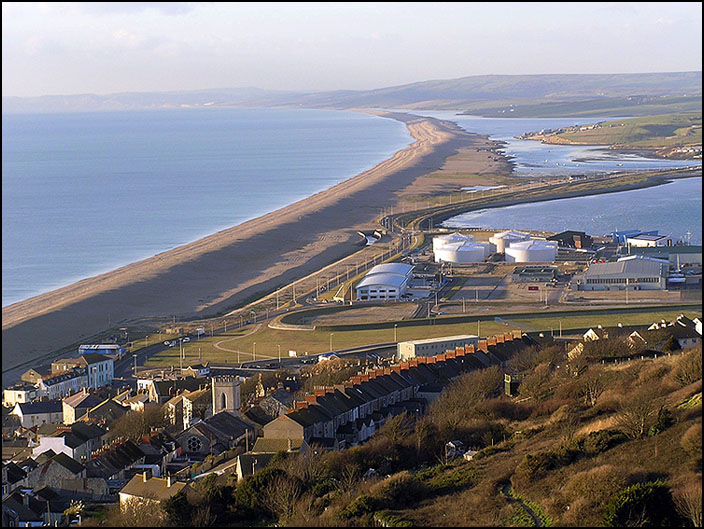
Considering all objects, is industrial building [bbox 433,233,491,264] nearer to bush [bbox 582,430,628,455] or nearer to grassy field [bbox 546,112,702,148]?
bush [bbox 582,430,628,455]

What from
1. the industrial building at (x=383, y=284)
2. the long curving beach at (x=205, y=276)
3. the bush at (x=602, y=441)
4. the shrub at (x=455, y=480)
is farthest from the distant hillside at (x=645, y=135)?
the shrub at (x=455, y=480)

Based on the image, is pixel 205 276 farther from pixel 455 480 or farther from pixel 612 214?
pixel 455 480

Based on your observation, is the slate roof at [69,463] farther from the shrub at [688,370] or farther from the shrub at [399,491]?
the shrub at [688,370]

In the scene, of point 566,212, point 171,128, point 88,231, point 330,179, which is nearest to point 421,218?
point 566,212

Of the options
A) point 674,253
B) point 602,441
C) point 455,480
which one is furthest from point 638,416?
point 674,253

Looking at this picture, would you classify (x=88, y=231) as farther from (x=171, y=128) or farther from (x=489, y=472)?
(x=171, y=128)

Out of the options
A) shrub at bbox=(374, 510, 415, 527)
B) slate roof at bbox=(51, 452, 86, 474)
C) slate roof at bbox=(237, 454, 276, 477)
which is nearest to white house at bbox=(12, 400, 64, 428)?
slate roof at bbox=(51, 452, 86, 474)
